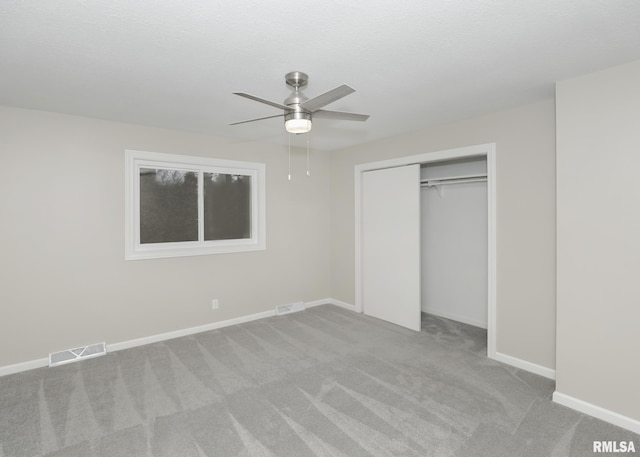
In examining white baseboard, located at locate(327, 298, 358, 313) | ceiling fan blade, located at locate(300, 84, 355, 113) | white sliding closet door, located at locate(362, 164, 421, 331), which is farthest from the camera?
white baseboard, located at locate(327, 298, 358, 313)

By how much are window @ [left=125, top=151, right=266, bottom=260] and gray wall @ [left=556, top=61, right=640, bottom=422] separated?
3.46 m

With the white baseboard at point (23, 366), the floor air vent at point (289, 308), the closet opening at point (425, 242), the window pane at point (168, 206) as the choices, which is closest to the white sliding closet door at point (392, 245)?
the closet opening at point (425, 242)

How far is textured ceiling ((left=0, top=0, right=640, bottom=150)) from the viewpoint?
65.1 inches

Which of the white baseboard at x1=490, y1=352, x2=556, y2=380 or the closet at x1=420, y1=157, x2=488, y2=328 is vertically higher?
the closet at x1=420, y1=157, x2=488, y2=328

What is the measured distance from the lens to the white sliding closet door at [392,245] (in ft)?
13.8

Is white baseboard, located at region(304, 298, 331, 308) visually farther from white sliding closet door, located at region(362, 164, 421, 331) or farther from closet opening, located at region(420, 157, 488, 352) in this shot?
closet opening, located at region(420, 157, 488, 352)

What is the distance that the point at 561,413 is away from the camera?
2.41 meters

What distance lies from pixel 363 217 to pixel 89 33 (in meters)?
3.75

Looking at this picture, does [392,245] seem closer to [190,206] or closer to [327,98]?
[190,206]

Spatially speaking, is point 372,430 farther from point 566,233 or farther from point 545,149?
point 545,149

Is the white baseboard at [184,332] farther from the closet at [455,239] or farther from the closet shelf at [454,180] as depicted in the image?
the closet shelf at [454,180]

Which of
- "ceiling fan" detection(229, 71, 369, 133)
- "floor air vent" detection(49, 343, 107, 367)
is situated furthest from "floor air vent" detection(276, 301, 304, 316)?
"ceiling fan" detection(229, 71, 369, 133)

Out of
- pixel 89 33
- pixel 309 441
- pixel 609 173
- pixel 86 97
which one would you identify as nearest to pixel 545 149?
pixel 609 173

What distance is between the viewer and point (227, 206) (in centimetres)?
449
